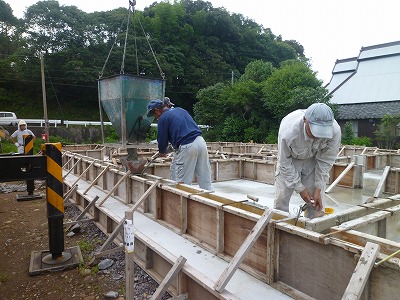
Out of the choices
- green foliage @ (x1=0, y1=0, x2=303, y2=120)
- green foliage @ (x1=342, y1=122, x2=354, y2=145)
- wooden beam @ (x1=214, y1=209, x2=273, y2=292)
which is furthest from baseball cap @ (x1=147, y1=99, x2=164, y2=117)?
green foliage @ (x1=0, y1=0, x2=303, y2=120)

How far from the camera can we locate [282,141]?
3.13 meters

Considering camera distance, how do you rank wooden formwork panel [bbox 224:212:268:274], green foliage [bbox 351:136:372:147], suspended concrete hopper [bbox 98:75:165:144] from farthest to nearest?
green foliage [bbox 351:136:372:147] < suspended concrete hopper [bbox 98:75:165:144] < wooden formwork panel [bbox 224:212:268:274]

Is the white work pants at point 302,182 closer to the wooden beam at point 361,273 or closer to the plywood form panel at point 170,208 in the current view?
the plywood form panel at point 170,208

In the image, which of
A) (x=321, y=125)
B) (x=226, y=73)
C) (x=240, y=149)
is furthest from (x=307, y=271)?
(x=226, y=73)

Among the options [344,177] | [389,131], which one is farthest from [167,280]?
[389,131]

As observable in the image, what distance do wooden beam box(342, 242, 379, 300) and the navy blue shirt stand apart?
289 cm

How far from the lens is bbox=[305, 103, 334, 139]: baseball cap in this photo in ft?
8.86

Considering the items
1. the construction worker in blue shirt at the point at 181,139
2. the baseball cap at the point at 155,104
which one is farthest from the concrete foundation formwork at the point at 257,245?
the baseball cap at the point at 155,104

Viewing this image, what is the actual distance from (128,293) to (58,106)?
32.1m

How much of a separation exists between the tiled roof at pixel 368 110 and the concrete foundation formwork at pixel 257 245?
1927 centimetres

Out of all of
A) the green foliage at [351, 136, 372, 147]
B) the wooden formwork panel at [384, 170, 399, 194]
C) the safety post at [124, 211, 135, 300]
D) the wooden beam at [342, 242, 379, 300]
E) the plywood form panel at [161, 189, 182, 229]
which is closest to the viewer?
the wooden beam at [342, 242, 379, 300]

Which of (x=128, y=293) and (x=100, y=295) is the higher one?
(x=128, y=293)

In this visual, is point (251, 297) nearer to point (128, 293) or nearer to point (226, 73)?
point (128, 293)

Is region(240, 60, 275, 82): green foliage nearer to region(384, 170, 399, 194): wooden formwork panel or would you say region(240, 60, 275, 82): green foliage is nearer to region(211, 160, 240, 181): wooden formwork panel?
region(211, 160, 240, 181): wooden formwork panel
